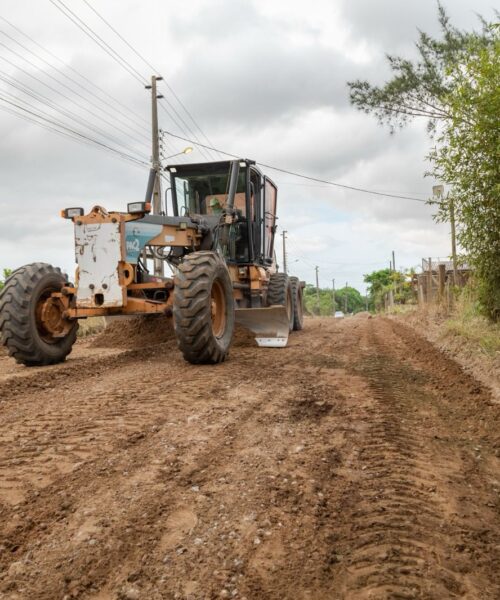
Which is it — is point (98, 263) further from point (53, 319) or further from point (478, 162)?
point (478, 162)

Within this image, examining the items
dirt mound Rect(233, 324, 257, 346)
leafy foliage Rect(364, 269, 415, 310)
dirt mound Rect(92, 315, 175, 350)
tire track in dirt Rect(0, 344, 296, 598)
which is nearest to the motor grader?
dirt mound Rect(233, 324, 257, 346)

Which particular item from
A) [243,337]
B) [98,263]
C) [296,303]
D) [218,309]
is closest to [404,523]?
[218,309]

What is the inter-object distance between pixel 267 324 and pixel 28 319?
393 cm

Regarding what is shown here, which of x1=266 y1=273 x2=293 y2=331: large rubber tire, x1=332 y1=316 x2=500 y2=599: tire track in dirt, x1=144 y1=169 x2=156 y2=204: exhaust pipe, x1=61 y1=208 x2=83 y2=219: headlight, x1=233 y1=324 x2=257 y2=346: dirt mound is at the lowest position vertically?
x1=332 y1=316 x2=500 y2=599: tire track in dirt

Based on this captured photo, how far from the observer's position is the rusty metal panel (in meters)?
6.64

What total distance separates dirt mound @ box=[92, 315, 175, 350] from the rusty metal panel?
7.35 ft

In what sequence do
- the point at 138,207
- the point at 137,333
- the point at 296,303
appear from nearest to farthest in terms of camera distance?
the point at 138,207
the point at 137,333
the point at 296,303

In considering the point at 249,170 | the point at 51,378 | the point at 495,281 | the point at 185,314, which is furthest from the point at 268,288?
the point at 51,378

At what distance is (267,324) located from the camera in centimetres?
906

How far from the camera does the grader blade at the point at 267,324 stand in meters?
8.88

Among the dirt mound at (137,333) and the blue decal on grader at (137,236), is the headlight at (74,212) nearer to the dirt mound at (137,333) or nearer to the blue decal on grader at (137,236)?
the blue decal on grader at (137,236)

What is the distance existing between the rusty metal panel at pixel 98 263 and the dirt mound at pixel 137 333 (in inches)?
88.1

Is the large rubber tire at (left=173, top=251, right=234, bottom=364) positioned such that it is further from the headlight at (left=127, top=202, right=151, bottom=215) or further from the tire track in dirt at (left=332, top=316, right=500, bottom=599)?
the tire track in dirt at (left=332, top=316, right=500, bottom=599)

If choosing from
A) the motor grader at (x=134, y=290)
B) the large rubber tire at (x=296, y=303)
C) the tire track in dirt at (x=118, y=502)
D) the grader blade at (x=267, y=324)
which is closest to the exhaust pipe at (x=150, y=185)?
the motor grader at (x=134, y=290)
